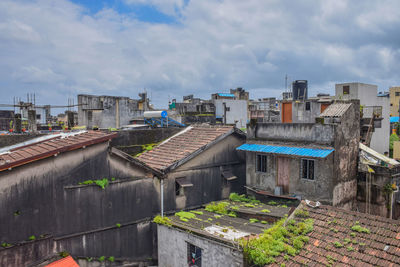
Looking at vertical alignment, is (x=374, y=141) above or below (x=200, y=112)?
below

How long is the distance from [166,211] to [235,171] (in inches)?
226

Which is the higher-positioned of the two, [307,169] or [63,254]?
[307,169]

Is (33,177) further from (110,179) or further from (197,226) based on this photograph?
(197,226)

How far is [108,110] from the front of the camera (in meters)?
33.8

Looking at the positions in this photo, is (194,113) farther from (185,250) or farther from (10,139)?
(185,250)

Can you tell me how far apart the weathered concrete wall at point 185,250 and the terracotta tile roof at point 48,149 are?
204 inches

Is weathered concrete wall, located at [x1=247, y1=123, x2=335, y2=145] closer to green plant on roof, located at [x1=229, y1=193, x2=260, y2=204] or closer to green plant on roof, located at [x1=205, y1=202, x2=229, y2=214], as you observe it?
green plant on roof, located at [x1=229, y1=193, x2=260, y2=204]

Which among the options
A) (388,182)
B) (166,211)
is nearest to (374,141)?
(388,182)

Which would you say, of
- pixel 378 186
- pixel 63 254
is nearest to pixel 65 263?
pixel 63 254

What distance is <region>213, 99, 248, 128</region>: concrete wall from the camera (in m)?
45.7

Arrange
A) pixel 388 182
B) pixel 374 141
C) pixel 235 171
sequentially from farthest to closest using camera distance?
pixel 374 141 < pixel 235 171 < pixel 388 182

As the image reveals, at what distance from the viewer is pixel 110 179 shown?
14305 mm

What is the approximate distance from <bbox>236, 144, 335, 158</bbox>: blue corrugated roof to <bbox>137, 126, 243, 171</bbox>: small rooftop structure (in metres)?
1.70

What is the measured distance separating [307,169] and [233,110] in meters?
30.2
